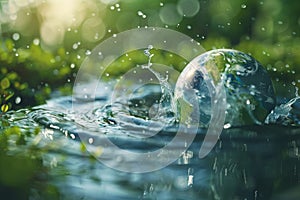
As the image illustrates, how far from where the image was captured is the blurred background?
511cm

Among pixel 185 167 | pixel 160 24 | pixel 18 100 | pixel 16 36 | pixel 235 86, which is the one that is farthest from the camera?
pixel 160 24

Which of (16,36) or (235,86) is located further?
(16,36)

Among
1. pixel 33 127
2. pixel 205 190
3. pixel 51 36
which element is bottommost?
pixel 205 190

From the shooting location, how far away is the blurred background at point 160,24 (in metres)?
5.11

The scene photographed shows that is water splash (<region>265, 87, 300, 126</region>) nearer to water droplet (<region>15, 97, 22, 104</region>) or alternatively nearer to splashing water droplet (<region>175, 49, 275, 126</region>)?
splashing water droplet (<region>175, 49, 275, 126</region>)

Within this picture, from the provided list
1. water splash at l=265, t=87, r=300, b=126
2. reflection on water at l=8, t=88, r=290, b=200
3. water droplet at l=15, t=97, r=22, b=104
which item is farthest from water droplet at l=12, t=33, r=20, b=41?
water splash at l=265, t=87, r=300, b=126

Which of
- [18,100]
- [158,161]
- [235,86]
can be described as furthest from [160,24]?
[158,161]

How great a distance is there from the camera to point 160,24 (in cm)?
560

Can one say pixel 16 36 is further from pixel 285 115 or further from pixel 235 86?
pixel 285 115

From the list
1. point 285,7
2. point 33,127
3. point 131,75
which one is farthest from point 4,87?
point 285,7

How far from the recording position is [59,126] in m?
3.02

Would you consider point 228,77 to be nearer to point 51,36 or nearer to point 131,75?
point 131,75

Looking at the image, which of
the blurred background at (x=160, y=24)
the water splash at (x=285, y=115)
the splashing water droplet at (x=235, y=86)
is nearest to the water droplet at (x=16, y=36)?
the blurred background at (x=160, y=24)

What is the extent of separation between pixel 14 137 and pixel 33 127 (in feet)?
0.62
